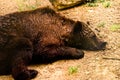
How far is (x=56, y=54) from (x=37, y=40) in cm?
51

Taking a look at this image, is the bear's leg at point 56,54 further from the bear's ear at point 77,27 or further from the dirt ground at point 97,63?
the bear's ear at point 77,27

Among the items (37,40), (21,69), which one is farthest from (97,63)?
(21,69)

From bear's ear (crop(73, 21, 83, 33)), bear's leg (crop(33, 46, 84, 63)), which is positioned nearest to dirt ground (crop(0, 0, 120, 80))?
bear's leg (crop(33, 46, 84, 63))

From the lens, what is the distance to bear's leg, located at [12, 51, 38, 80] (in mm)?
6477

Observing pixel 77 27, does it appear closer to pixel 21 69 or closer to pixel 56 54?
pixel 56 54

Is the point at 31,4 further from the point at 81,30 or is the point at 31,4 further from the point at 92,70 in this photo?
the point at 92,70

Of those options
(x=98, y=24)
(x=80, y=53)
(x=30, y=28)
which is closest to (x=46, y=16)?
(x=30, y=28)

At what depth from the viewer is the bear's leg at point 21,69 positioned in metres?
6.48

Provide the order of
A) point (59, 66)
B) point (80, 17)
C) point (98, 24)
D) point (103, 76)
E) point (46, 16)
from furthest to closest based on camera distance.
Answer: point (80, 17) < point (98, 24) < point (46, 16) < point (59, 66) < point (103, 76)

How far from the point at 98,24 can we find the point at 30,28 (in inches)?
85.4

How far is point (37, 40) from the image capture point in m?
7.17

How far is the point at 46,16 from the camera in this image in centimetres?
753

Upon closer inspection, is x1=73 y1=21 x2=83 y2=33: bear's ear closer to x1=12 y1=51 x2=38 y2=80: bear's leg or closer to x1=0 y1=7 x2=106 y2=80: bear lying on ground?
x1=0 y1=7 x2=106 y2=80: bear lying on ground

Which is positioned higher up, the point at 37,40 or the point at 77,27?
the point at 77,27
